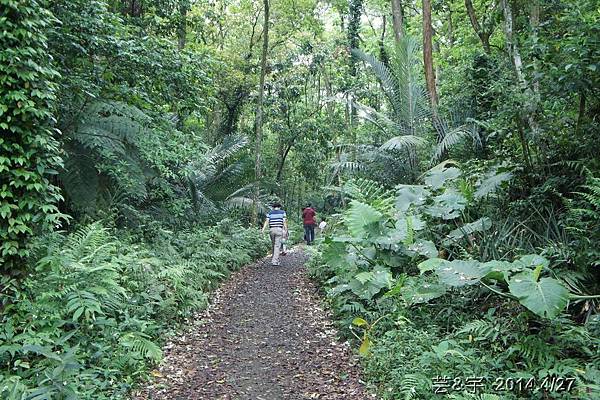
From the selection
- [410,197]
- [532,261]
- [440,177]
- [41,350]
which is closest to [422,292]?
[532,261]

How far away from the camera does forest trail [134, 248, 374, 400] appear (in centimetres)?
448

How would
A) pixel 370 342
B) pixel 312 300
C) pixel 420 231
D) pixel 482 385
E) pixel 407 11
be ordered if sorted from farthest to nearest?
pixel 407 11 < pixel 312 300 < pixel 420 231 < pixel 370 342 < pixel 482 385

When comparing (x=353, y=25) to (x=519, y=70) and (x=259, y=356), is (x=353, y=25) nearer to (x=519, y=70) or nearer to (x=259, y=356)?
(x=519, y=70)

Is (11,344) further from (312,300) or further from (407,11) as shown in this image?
(407,11)

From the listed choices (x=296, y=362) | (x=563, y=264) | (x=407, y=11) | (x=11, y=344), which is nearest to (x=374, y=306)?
(x=296, y=362)

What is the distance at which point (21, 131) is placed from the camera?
4301 mm

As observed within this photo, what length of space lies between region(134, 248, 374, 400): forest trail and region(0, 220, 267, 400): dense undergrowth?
36 cm

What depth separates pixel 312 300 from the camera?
26.9 ft

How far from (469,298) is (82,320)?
160 inches

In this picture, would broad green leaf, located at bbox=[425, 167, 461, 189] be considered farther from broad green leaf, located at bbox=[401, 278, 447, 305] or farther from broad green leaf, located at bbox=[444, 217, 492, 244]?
broad green leaf, located at bbox=[401, 278, 447, 305]

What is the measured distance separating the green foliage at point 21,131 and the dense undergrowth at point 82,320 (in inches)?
15.2

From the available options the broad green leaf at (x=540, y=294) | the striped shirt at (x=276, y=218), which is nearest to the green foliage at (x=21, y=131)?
the broad green leaf at (x=540, y=294)

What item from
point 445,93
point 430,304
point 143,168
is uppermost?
point 445,93

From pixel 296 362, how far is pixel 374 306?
136cm
